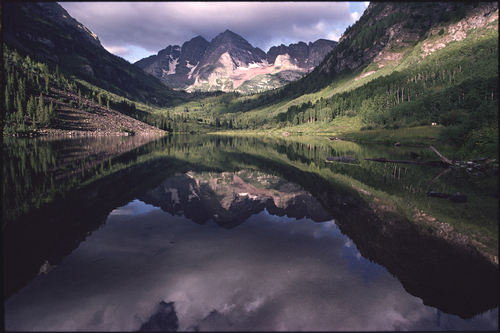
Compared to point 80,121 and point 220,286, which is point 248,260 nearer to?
point 220,286

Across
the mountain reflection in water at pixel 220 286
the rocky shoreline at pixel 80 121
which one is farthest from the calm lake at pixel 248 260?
the rocky shoreline at pixel 80 121

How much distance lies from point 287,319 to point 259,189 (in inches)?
605

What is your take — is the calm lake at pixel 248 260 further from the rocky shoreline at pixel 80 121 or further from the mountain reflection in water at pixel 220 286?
the rocky shoreline at pixel 80 121

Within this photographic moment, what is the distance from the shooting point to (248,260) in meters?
9.80

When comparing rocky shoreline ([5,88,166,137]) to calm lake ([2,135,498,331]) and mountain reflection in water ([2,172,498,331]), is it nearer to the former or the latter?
calm lake ([2,135,498,331])

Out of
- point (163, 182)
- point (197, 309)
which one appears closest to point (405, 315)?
point (197, 309)

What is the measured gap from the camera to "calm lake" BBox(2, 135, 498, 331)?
22.5ft

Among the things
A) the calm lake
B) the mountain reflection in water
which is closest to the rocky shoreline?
the calm lake

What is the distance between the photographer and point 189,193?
20.9 metres

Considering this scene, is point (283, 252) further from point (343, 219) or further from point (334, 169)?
point (334, 169)

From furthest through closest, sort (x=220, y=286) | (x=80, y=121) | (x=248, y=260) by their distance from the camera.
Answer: (x=80, y=121) < (x=248, y=260) < (x=220, y=286)

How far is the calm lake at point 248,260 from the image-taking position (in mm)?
6855

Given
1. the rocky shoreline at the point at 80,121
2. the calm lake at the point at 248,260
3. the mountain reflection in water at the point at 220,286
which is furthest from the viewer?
the rocky shoreline at the point at 80,121

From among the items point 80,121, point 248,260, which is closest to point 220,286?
point 248,260
